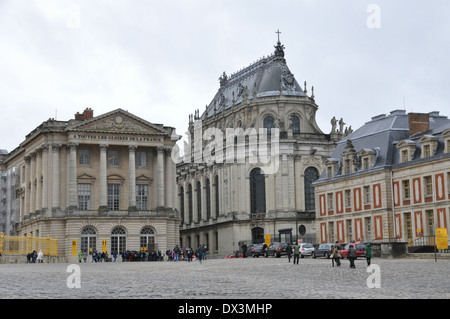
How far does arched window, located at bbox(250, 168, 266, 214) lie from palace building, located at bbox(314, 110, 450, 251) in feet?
79.6

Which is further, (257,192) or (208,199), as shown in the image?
(208,199)

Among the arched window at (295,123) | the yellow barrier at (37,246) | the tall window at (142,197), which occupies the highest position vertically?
the arched window at (295,123)

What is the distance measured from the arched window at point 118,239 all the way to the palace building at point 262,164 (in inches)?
643

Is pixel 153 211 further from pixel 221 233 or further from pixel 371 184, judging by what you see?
pixel 371 184

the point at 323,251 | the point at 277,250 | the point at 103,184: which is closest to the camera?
the point at 323,251

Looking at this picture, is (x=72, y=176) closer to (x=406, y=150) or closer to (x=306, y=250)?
(x=306, y=250)

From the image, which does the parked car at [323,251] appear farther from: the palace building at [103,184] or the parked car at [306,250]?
the palace building at [103,184]

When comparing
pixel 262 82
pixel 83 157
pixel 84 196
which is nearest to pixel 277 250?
pixel 84 196

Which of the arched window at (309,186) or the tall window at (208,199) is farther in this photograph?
the tall window at (208,199)

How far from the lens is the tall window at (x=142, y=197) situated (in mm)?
85000

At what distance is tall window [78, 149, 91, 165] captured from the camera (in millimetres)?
83375

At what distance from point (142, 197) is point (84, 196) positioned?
20.5 ft

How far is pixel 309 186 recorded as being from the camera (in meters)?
96.2

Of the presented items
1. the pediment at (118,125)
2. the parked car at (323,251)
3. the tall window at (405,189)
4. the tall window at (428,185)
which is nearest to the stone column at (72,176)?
the pediment at (118,125)
